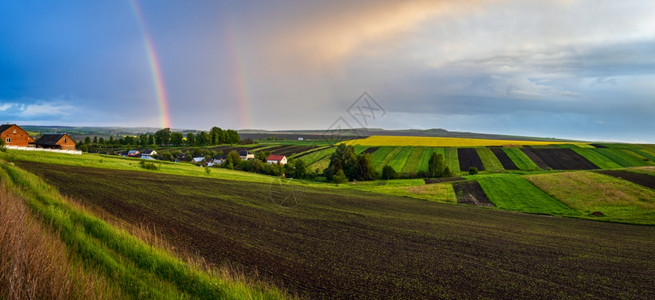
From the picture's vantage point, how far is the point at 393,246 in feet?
55.5

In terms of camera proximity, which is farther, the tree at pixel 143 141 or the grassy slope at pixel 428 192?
the tree at pixel 143 141

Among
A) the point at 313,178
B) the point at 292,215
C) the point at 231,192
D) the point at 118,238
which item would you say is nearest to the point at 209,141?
the point at 313,178

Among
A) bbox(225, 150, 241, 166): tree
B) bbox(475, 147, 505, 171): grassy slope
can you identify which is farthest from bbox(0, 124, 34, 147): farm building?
bbox(475, 147, 505, 171): grassy slope

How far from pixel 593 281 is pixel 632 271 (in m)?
3.94

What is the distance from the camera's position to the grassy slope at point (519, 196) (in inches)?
1447

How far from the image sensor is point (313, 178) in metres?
67.7

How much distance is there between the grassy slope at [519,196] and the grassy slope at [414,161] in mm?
17601

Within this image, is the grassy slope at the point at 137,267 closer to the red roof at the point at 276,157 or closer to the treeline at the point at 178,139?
the red roof at the point at 276,157

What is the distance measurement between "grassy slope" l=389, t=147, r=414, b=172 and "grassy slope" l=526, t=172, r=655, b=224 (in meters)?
28.3

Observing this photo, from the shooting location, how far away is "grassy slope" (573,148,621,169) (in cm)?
7217

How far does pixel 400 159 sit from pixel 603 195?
45.4 metres

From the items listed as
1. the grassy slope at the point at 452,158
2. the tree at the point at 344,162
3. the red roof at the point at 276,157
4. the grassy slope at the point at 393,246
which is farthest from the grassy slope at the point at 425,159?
the grassy slope at the point at 393,246

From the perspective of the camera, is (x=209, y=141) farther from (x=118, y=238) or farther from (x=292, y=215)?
(x=118, y=238)

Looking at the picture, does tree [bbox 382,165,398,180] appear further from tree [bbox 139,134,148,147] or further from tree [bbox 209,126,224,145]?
tree [bbox 139,134,148,147]
